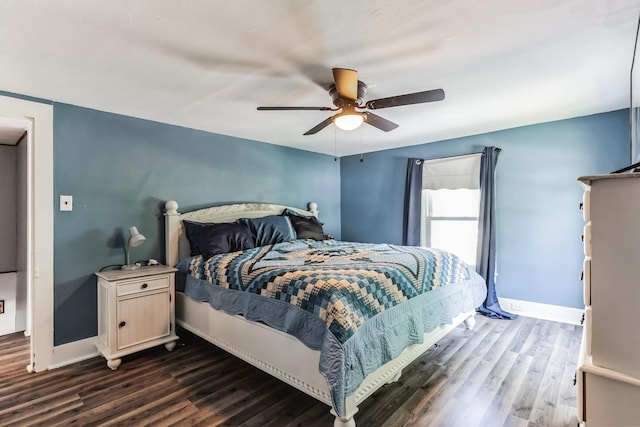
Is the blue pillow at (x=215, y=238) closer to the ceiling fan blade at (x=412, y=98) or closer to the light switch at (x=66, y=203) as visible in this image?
the light switch at (x=66, y=203)

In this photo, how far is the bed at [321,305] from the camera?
172cm

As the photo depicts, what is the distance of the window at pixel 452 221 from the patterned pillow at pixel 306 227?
1578 millimetres

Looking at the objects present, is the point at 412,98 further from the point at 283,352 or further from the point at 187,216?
the point at 187,216

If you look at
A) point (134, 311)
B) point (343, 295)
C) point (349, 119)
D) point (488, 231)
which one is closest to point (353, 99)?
point (349, 119)

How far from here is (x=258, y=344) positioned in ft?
7.18

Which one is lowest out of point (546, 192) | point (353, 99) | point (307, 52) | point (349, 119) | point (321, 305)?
point (321, 305)

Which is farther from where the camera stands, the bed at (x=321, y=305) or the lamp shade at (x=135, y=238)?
the lamp shade at (x=135, y=238)

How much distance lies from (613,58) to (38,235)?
4381 millimetres

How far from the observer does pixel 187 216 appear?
3334 mm

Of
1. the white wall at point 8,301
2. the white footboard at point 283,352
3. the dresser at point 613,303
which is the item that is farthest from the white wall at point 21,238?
the dresser at point 613,303

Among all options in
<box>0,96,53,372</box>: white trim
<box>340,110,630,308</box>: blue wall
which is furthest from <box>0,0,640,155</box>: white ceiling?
<box>340,110,630,308</box>: blue wall

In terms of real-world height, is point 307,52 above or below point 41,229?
above

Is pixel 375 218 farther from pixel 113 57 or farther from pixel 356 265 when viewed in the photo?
pixel 113 57

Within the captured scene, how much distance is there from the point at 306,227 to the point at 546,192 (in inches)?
111
